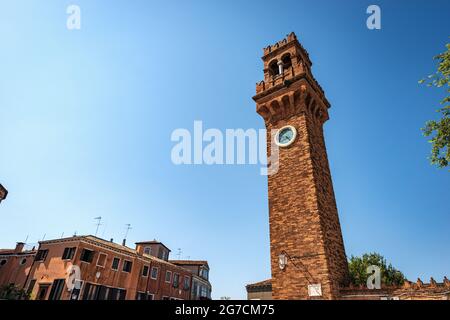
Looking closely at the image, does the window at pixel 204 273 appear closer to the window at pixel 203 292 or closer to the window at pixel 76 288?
the window at pixel 203 292

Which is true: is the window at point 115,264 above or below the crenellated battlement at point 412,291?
above

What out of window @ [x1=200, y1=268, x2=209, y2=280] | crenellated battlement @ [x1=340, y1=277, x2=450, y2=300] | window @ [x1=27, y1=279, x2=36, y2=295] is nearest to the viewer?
crenellated battlement @ [x1=340, y1=277, x2=450, y2=300]

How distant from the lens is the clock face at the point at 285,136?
1855 cm

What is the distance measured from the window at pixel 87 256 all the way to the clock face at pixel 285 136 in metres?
24.1

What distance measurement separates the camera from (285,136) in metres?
19.2

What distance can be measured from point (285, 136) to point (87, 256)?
2496 centimetres

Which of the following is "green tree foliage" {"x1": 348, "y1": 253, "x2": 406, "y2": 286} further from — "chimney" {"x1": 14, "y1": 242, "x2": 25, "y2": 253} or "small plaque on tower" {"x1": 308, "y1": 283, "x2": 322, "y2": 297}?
"chimney" {"x1": 14, "y1": 242, "x2": 25, "y2": 253}

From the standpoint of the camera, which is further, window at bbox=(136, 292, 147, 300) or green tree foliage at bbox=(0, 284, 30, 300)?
window at bbox=(136, 292, 147, 300)

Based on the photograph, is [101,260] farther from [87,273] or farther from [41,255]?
[41,255]

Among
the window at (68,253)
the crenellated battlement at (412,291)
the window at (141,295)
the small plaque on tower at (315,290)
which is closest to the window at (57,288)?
the window at (68,253)

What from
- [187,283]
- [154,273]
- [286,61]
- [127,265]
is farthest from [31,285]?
[286,61]

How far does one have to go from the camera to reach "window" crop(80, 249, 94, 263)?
2895 cm

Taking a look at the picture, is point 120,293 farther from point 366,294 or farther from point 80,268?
point 366,294

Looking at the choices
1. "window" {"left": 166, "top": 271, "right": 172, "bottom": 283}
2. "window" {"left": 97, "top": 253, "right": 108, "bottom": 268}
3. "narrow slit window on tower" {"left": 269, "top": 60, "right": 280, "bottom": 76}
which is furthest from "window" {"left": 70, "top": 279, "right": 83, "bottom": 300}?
"narrow slit window on tower" {"left": 269, "top": 60, "right": 280, "bottom": 76}
